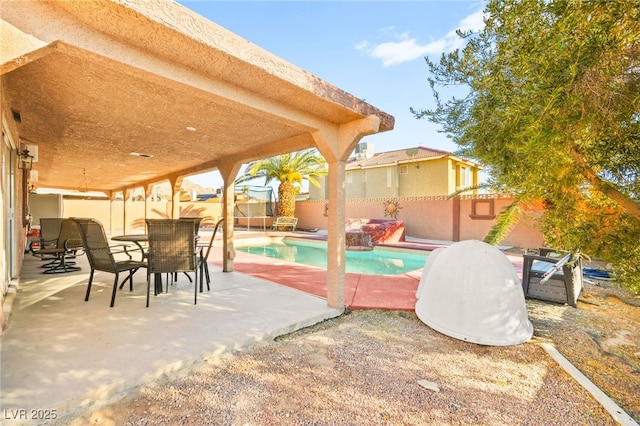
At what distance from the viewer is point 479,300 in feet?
12.4

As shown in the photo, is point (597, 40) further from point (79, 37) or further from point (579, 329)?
point (579, 329)

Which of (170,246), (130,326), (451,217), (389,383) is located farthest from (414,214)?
(130,326)

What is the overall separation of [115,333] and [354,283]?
4235 millimetres

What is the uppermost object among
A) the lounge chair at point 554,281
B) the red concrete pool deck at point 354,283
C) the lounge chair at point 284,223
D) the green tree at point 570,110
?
the green tree at point 570,110

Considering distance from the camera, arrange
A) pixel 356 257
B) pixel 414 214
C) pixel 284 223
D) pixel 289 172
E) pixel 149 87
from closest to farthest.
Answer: pixel 149 87 → pixel 356 257 → pixel 414 214 → pixel 289 172 → pixel 284 223

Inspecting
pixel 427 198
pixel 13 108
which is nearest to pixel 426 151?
pixel 427 198

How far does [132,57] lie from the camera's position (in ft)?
8.13

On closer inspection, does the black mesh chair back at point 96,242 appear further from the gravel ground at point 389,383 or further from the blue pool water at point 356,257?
the blue pool water at point 356,257

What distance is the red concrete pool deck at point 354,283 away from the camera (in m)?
5.00

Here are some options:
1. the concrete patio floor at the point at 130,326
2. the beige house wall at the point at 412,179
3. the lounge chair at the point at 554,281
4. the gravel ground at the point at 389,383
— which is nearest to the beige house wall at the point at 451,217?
the beige house wall at the point at 412,179

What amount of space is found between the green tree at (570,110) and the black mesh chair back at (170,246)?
437 cm

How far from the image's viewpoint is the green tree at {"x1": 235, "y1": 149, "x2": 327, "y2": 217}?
63.5 ft

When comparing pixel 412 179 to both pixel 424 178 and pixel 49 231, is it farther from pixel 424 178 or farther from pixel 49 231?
pixel 49 231

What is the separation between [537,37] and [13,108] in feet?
20.2
